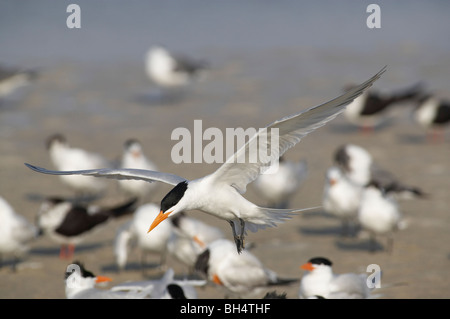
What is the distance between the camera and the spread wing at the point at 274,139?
13.8 ft

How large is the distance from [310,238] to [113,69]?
9.69 m

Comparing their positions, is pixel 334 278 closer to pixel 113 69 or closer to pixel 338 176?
pixel 338 176

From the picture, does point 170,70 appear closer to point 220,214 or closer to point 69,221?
point 69,221

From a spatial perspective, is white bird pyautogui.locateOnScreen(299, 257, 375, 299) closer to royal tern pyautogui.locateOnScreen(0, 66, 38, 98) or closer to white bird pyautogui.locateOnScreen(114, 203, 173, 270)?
white bird pyautogui.locateOnScreen(114, 203, 173, 270)

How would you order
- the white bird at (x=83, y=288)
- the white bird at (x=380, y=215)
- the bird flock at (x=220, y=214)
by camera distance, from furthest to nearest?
the white bird at (x=380, y=215) → the white bird at (x=83, y=288) → the bird flock at (x=220, y=214)

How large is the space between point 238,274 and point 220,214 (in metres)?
1.38

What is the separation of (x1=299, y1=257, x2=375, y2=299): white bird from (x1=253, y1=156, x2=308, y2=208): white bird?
2827mm

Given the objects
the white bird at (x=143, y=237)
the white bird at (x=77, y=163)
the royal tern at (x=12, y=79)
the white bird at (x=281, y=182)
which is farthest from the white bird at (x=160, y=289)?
the royal tern at (x=12, y=79)

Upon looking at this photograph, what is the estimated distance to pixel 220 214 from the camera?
4703 millimetres

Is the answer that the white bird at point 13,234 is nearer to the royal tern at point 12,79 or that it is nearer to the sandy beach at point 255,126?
the sandy beach at point 255,126

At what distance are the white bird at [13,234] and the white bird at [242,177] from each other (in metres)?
2.45

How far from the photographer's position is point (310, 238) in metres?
7.79

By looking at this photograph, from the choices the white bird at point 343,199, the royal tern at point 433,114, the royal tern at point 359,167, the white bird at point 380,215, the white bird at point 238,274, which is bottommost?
the white bird at point 238,274
